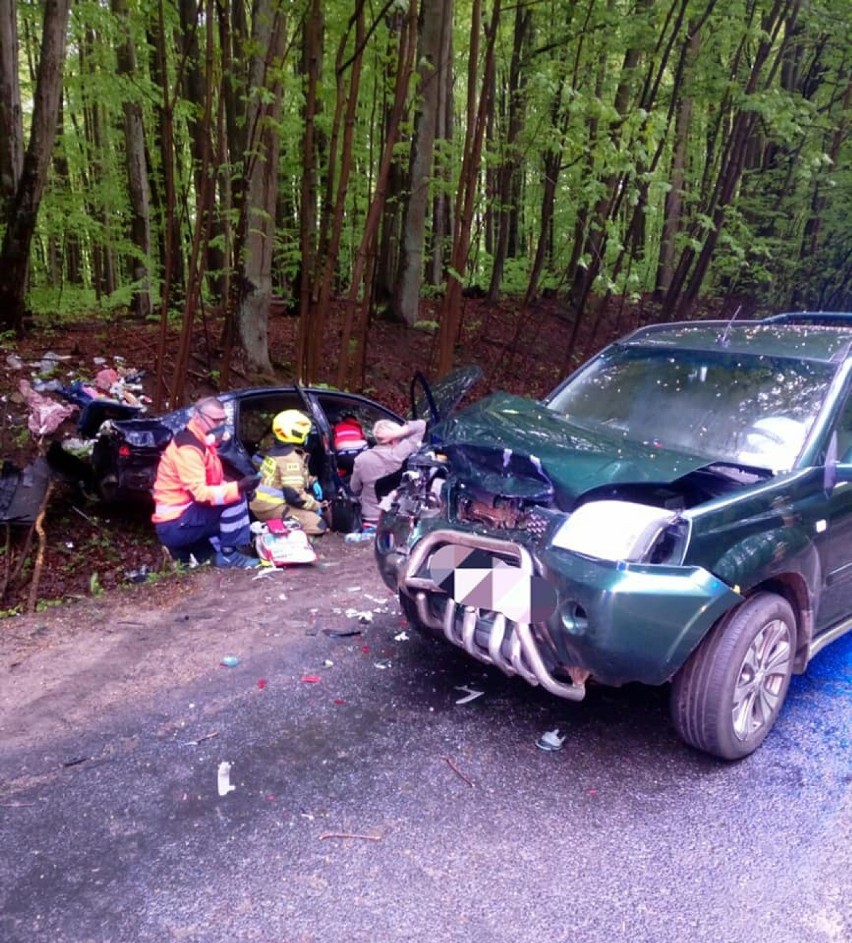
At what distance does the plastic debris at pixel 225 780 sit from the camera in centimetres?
294

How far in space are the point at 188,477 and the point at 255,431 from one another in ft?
5.98

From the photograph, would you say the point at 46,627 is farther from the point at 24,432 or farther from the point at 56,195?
the point at 56,195

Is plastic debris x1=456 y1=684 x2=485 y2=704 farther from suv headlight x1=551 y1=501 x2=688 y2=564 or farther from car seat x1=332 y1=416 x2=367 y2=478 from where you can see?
car seat x1=332 y1=416 x2=367 y2=478

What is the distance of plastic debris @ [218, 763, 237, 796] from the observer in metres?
2.94

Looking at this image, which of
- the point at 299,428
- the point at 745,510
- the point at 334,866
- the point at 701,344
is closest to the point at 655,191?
the point at 701,344

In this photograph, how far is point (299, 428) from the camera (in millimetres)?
6141

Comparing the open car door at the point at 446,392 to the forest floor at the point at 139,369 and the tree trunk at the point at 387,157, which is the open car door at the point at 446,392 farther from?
the tree trunk at the point at 387,157

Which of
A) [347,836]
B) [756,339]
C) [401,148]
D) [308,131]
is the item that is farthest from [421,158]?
[347,836]

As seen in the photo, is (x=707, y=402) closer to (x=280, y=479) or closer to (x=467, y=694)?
(x=467, y=694)

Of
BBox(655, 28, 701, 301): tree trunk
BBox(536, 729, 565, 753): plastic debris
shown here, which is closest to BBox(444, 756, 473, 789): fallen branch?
BBox(536, 729, 565, 753): plastic debris

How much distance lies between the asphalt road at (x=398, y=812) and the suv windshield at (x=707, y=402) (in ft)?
4.67

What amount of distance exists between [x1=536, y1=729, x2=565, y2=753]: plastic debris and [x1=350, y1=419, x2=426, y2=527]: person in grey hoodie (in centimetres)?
343

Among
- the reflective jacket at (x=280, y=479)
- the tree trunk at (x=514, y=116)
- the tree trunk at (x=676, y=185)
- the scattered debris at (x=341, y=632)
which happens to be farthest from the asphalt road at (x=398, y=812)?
the tree trunk at (x=514, y=116)

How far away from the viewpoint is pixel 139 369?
988cm
